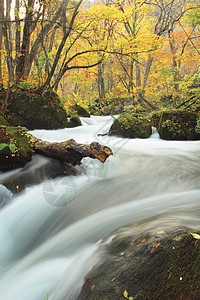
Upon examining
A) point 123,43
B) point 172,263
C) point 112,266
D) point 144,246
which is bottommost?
point 112,266

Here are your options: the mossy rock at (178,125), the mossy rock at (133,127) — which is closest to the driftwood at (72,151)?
the mossy rock at (133,127)

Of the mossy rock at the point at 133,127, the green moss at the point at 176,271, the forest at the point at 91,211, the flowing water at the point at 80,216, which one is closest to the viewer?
the green moss at the point at 176,271

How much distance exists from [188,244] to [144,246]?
13.3 inches

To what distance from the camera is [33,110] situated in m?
6.85

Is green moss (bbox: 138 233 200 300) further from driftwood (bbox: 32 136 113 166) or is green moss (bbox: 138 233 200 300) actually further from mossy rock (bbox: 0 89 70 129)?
mossy rock (bbox: 0 89 70 129)

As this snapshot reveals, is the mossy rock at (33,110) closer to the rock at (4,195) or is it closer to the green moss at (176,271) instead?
the rock at (4,195)

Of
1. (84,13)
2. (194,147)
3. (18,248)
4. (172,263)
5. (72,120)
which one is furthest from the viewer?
(72,120)

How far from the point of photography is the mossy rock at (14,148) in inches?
131

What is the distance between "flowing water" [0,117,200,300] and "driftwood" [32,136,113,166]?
0.99 ft

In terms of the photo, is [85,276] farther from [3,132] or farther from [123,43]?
[123,43]

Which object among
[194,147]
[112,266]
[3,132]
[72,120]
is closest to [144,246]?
[112,266]

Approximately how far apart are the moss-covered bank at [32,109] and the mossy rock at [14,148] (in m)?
3.14

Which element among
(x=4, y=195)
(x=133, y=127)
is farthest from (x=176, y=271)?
(x=133, y=127)

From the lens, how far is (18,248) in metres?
2.37
